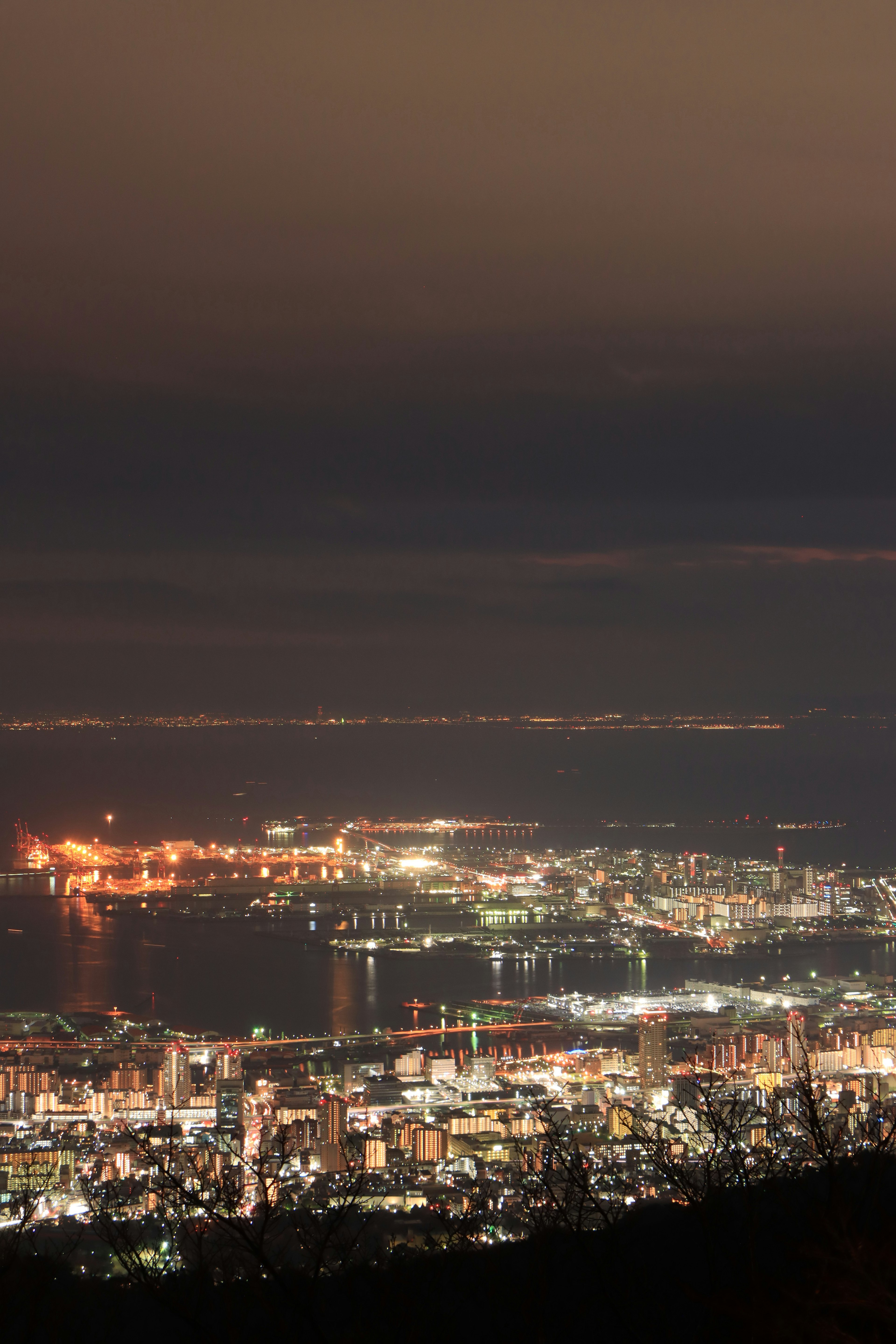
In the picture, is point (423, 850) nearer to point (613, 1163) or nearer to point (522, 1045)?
point (522, 1045)

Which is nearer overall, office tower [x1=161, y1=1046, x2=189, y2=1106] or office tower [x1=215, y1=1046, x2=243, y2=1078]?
office tower [x1=161, y1=1046, x2=189, y2=1106]

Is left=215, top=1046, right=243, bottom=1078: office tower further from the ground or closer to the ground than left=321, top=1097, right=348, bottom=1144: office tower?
closer to the ground

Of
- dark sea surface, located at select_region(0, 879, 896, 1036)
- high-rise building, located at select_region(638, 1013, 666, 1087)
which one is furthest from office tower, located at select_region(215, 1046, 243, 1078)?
high-rise building, located at select_region(638, 1013, 666, 1087)

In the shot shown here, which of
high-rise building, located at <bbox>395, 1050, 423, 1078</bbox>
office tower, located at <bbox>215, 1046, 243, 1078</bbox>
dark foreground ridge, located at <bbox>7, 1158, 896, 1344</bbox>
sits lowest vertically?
high-rise building, located at <bbox>395, 1050, 423, 1078</bbox>

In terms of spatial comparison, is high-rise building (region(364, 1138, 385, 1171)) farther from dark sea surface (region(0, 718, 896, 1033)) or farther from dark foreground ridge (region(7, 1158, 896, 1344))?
dark sea surface (region(0, 718, 896, 1033))

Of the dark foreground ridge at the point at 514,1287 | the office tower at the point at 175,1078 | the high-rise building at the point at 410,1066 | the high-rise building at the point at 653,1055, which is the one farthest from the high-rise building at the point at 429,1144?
the dark foreground ridge at the point at 514,1287

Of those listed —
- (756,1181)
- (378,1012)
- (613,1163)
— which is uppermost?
(756,1181)

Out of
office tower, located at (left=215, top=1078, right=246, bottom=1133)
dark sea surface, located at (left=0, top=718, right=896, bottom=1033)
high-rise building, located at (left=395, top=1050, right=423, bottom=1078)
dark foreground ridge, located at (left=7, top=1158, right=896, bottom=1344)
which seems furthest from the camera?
dark sea surface, located at (left=0, top=718, right=896, bottom=1033)

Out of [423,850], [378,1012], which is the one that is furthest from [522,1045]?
[423,850]

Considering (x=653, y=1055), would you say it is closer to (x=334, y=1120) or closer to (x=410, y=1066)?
(x=410, y=1066)
